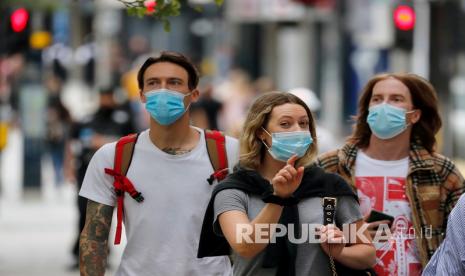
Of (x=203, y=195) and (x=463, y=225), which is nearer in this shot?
(x=463, y=225)

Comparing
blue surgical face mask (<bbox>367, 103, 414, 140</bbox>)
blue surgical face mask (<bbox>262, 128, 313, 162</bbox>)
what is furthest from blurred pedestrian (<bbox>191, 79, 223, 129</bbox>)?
blue surgical face mask (<bbox>262, 128, 313, 162</bbox>)

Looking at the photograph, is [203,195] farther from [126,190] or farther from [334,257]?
[334,257]

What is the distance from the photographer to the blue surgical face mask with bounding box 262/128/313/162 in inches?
219

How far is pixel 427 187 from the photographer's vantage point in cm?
668

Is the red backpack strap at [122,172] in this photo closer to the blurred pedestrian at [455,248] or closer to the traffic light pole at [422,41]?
the blurred pedestrian at [455,248]

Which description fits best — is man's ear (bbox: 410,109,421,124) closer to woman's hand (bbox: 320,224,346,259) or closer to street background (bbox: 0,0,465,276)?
street background (bbox: 0,0,465,276)

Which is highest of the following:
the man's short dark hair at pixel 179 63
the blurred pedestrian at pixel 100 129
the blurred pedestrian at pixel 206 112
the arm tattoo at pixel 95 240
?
the man's short dark hair at pixel 179 63

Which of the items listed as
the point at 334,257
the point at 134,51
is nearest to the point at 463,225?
the point at 334,257

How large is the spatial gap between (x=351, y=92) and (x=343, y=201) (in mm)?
28557

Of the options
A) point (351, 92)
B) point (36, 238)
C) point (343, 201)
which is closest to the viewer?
point (343, 201)

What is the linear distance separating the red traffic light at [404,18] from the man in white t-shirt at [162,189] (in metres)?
10.9

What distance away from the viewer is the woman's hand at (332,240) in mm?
5391

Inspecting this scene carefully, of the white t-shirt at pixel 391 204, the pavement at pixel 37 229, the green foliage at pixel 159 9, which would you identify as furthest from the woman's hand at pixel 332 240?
the pavement at pixel 37 229

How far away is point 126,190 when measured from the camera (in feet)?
20.4
